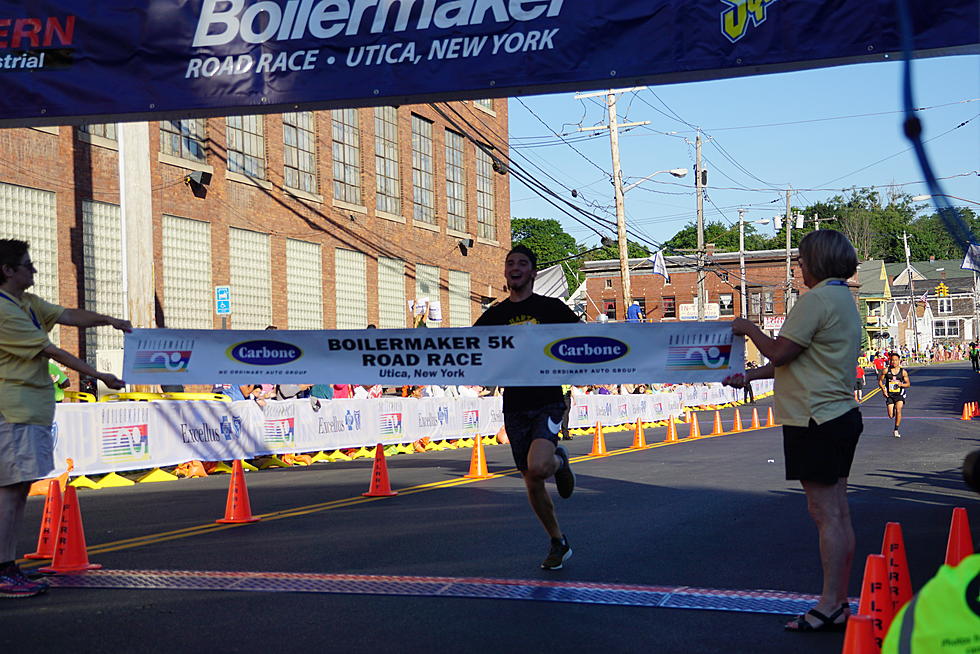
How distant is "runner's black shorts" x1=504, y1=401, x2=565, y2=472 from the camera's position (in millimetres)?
7680

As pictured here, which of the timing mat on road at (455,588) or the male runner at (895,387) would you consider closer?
the timing mat on road at (455,588)

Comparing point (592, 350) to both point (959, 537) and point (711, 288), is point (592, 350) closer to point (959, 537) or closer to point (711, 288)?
point (959, 537)

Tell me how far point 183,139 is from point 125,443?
12.4 m

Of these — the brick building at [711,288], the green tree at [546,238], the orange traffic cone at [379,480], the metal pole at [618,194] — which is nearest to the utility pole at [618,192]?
the metal pole at [618,194]

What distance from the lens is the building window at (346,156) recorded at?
33.9 meters

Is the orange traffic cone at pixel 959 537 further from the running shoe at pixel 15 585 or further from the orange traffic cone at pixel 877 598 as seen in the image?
the running shoe at pixel 15 585

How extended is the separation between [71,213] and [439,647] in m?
20.2

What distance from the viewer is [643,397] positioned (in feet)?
120

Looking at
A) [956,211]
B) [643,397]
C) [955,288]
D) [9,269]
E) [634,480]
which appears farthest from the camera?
[955,288]

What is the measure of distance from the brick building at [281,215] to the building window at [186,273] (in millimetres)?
35

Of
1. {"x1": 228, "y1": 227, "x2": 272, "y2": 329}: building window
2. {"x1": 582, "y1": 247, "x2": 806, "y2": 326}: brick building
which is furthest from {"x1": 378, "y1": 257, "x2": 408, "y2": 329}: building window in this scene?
{"x1": 582, "y1": 247, "x2": 806, "y2": 326}: brick building

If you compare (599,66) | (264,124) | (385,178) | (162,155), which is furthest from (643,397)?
(599,66)

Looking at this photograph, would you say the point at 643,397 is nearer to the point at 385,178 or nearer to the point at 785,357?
the point at 385,178

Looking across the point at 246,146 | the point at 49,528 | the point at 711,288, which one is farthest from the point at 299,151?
the point at 711,288
